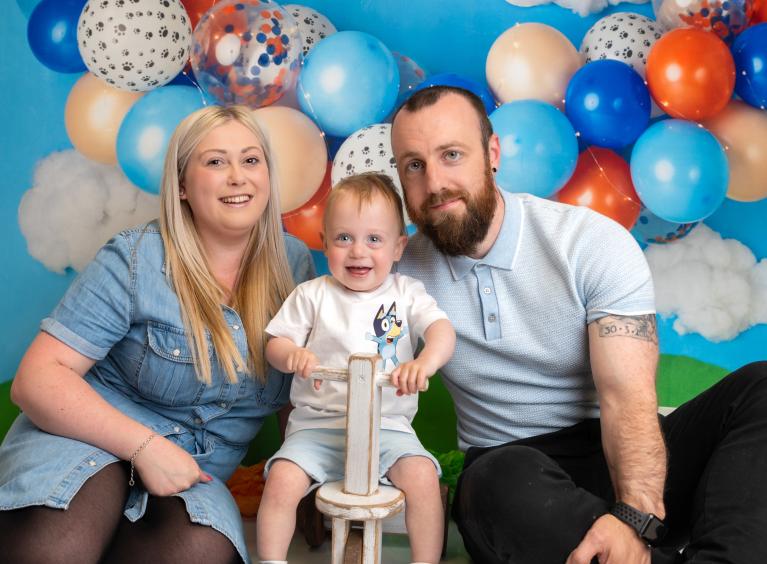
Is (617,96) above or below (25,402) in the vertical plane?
above

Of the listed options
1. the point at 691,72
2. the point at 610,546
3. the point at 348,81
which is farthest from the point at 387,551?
the point at 691,72

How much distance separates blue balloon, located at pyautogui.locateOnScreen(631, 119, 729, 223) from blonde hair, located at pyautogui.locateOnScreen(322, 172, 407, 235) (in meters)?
0.88

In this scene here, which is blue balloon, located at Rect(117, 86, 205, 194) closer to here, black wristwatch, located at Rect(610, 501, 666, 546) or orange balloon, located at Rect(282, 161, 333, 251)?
orange balloon, located at Rect(282, 161, 333, 251)

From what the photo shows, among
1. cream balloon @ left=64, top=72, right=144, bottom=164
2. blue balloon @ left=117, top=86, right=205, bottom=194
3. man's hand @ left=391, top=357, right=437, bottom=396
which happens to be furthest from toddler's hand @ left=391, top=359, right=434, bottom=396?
cream balloon @ left=64, top=72, right=144, bottom=164

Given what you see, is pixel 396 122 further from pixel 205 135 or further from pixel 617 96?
pixel 617 96

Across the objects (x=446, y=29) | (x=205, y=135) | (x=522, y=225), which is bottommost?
(x=522, y=225)

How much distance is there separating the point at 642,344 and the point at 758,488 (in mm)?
378

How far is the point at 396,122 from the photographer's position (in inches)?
83.4

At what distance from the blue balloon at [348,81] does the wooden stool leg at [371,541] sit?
1272mm

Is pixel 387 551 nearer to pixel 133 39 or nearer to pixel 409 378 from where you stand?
pixel 409 378

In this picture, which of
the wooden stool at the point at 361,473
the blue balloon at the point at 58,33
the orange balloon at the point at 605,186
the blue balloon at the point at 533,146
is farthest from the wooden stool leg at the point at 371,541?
the blue balloon at the point at 58,33

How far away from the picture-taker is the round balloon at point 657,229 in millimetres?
2686

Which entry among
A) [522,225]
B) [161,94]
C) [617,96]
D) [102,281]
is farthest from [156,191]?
[617,96]

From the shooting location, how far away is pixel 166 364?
195 cm
